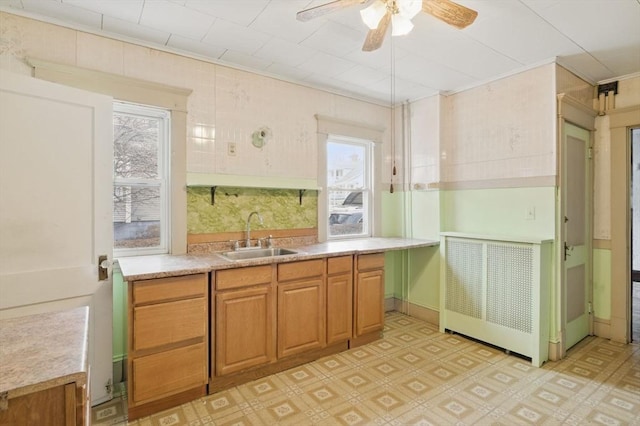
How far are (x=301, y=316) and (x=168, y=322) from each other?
102 cm

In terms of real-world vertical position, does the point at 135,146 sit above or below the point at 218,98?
below

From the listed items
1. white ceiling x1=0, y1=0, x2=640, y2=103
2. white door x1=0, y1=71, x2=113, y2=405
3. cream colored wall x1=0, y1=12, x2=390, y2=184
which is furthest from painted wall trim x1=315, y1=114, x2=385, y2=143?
white door x1=0, y1=71, x2=113, y2=405

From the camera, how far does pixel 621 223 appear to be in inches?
125

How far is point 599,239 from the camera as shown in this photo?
3348 mm

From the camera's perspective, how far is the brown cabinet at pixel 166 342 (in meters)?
2.05

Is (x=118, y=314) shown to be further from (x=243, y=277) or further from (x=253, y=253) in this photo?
(x=253, y=253)

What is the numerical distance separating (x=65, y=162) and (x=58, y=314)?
3.40 ft

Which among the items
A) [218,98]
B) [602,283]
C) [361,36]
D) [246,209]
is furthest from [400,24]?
[602,283]

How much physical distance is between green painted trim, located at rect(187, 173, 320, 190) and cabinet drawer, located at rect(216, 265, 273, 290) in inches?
32.9

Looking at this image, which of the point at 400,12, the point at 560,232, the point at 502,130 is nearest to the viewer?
the point at 400,12

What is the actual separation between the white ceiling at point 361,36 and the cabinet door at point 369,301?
1947 millimetres

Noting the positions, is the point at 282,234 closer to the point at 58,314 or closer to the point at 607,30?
the point at 58,314

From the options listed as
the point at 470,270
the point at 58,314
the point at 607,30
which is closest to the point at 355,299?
the point at 470,270

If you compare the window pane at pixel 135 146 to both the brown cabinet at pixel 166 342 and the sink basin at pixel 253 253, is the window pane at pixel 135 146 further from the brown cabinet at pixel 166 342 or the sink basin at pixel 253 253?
the brown cabinet at pixel 166 342
